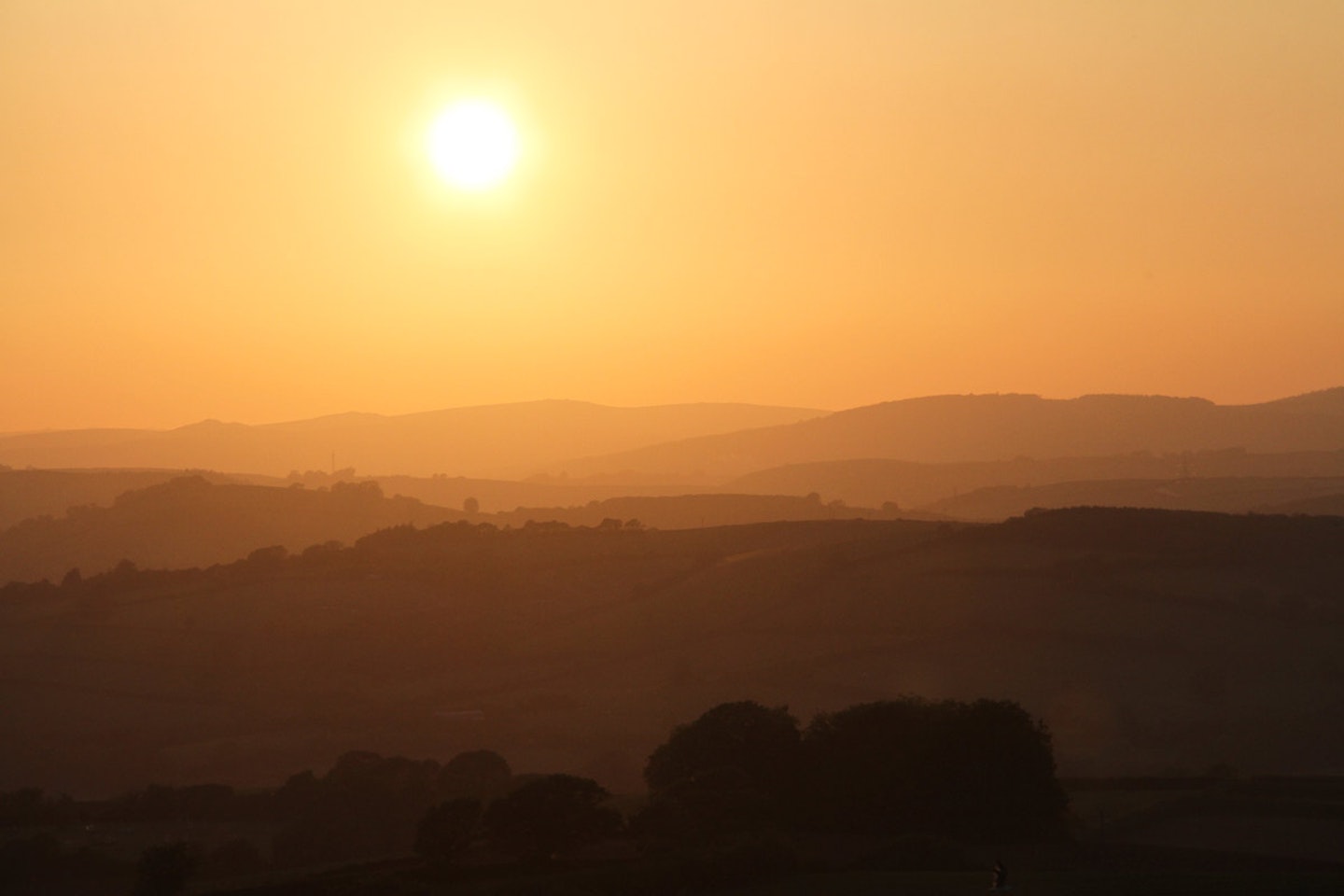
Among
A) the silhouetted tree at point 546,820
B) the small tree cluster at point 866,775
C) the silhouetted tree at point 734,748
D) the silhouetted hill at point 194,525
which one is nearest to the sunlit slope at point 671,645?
the small tree cluster at point 866,775

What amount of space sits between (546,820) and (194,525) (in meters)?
117

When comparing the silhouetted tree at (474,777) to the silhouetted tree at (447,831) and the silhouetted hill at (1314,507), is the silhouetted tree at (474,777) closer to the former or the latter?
the silhouetted tree at (447,831)

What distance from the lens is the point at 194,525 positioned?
140m

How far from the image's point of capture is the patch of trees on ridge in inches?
1254

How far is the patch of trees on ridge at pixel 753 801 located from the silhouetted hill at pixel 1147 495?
121m

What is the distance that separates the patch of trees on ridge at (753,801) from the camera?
104ft

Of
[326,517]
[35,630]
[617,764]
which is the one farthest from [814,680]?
[326,517]

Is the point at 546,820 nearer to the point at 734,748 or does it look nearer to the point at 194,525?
the point at 734,748

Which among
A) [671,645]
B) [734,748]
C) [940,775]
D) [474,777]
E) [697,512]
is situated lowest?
[474,777]

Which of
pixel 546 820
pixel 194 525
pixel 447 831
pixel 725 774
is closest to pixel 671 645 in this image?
pixel 725 774

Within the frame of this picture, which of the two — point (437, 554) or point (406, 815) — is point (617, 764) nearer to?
point (406, 815)

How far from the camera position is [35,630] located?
82812 mm

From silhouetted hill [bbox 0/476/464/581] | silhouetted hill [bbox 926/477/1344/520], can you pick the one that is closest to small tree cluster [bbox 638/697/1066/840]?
silhouetted hill [bbox 0/476/464/581]

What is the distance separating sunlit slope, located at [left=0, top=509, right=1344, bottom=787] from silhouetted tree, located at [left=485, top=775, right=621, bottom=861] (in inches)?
925
